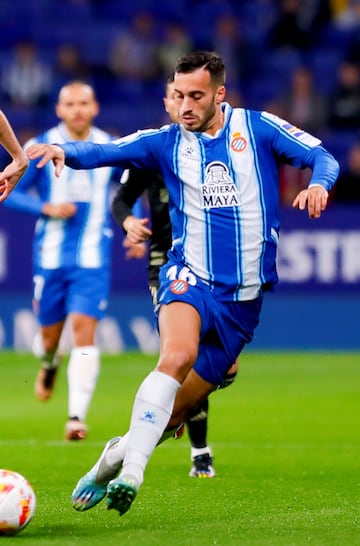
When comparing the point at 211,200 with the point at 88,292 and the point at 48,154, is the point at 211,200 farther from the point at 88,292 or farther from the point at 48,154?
the point at 88,292

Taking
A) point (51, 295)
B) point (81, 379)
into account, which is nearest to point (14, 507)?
point (81, 379)

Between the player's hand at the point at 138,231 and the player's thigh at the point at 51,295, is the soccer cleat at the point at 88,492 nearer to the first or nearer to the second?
the player's hand at the point at 138,231

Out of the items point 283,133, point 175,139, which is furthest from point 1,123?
point 283,133

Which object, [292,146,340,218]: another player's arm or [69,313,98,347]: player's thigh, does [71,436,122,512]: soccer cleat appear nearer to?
[292,146,340,218]: another player's arm

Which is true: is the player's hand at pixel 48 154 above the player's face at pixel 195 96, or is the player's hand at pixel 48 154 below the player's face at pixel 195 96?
below

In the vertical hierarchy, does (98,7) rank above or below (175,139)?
above

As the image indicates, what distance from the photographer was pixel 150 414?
6004mm

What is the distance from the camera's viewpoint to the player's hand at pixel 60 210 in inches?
415

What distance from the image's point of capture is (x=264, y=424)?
10.9 meters

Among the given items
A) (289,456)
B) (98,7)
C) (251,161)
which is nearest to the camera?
(251,161)

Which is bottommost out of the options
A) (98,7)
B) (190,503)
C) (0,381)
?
(0,381)

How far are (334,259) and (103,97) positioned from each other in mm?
5293

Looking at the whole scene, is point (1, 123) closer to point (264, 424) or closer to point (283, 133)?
point (283, 133)

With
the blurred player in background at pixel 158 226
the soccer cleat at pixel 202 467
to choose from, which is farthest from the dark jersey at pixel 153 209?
the soccer cleat at pixel 202 467
